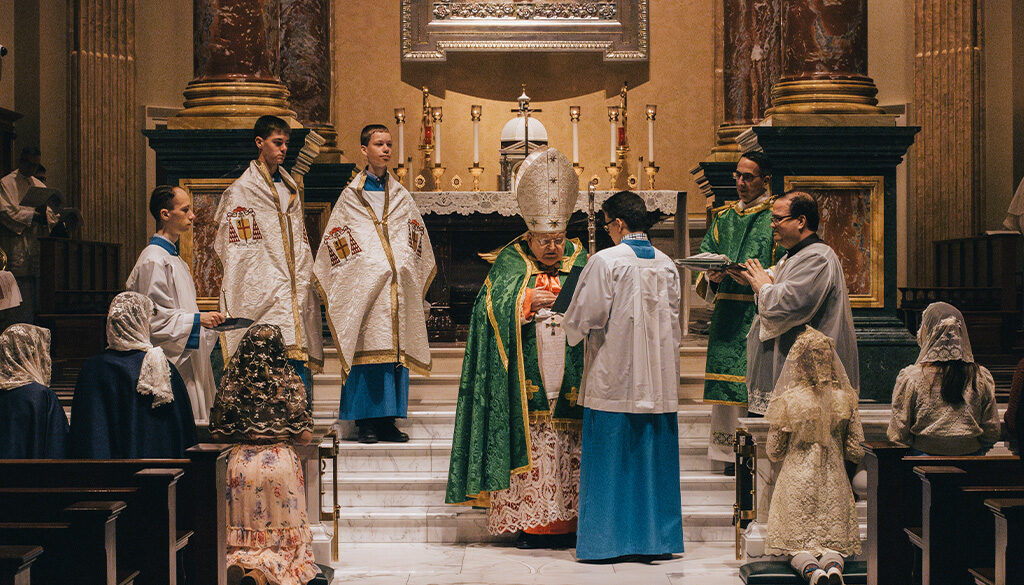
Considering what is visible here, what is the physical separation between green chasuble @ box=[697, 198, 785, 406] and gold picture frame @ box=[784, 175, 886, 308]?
0.92 meters

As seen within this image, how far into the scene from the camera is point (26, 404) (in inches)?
198

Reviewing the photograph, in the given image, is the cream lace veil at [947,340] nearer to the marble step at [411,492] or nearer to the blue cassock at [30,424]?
the marble step at [411,492]

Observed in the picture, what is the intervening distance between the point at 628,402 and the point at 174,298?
2384 mm

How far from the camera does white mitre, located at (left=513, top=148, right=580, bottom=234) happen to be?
612 centimetres

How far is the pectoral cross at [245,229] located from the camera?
673 cm

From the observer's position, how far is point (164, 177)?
41.7ft

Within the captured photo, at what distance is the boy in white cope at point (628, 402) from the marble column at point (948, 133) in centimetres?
674

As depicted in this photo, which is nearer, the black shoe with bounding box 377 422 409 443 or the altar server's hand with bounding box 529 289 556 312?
the altar server's hand with bounding box 529 289 556 312

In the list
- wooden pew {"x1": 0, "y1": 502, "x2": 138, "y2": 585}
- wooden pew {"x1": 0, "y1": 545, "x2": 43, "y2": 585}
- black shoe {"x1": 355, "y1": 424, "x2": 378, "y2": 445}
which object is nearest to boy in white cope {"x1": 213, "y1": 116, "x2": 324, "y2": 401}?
black shoe {"x1": 355, "y1": 424, "x2": 378, "y2": 445}

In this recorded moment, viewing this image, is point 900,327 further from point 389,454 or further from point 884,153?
point 389,454

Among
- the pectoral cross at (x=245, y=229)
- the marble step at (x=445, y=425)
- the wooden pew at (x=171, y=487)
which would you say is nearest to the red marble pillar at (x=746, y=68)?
the marble step at (x=445, y=425)

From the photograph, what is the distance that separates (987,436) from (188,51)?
9592mm

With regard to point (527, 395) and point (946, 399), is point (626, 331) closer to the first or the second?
point (527, 395)

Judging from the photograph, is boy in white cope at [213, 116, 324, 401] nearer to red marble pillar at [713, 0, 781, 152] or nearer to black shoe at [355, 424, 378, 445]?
black shoe at [355, 424, 378, 445]
